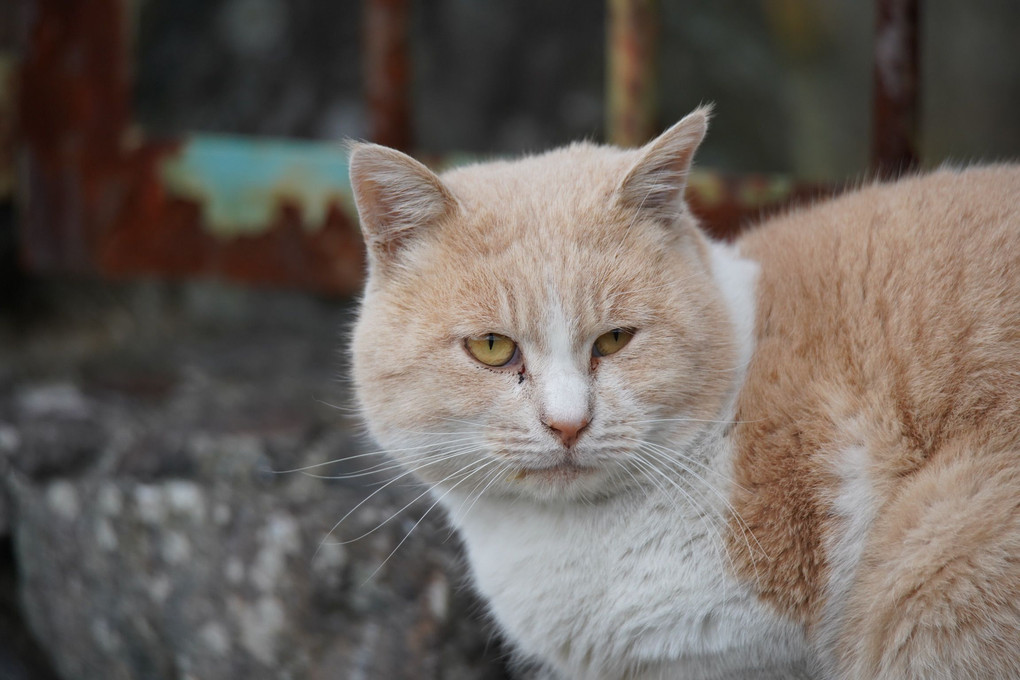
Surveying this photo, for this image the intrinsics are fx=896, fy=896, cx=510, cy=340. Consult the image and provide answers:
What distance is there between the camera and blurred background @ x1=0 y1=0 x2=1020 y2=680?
84.4 inches

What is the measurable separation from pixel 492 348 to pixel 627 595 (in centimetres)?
52

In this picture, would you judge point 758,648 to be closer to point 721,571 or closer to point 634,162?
point 721,571

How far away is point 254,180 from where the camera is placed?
2947 millimetres

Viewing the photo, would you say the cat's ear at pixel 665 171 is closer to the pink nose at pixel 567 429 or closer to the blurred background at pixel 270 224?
the pink nose at pixel 567 429

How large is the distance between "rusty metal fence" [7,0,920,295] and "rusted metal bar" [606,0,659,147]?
13 cm

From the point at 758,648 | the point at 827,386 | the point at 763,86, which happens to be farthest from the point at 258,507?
the point at 763,86

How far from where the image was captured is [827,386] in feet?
5.41

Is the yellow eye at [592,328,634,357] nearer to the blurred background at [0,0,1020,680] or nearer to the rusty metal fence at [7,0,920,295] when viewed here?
the blurred background at [0,0,1020,680]

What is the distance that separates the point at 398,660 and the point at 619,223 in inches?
41.7

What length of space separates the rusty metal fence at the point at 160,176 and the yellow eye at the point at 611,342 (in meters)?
1.23

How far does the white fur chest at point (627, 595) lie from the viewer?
162 cm

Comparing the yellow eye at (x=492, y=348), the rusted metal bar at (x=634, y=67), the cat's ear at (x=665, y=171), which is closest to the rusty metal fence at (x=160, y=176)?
the rusted metal bar at (x=634, y=67)

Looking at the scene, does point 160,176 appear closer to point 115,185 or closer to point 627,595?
point 115,185

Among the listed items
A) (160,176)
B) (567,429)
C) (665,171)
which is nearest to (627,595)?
(567,429)
